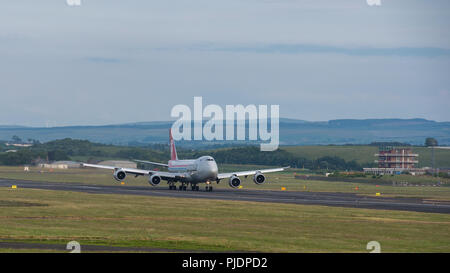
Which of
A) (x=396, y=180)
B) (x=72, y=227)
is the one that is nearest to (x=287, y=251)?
(x=72, y=227)

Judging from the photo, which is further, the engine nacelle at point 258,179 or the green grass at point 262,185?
the green grass at point 262,185

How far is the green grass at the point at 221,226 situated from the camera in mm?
43094

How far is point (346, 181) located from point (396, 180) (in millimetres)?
9550

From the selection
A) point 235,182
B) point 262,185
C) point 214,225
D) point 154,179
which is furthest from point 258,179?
point 214,225

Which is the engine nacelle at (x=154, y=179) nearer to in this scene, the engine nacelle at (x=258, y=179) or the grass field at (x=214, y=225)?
the engine nacelle at (x=258, y=179)

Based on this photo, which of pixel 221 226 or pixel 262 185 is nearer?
pixel 221 226

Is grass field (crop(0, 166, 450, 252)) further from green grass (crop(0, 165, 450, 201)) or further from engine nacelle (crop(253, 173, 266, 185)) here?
green grass (crop(0, 165, 450, 201))

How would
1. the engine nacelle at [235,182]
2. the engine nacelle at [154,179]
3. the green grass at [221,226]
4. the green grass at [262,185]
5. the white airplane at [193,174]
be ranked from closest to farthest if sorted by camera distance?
the green grass at [221,226] → the white airplane at [193,174] → the engine nacelle at [154,179] → the engine nacelle at [235,182] → the green grass at [262,185]

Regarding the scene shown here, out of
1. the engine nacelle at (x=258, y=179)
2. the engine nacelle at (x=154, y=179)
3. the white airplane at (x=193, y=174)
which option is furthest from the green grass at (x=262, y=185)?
the engine nacelle at (x=154, y=179)

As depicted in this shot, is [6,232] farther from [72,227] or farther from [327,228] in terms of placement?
[327,228]

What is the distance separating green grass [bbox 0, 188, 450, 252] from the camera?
141ft

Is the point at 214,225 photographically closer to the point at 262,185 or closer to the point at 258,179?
the point at 258,179

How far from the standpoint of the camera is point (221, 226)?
52.6m

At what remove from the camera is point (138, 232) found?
156ft
